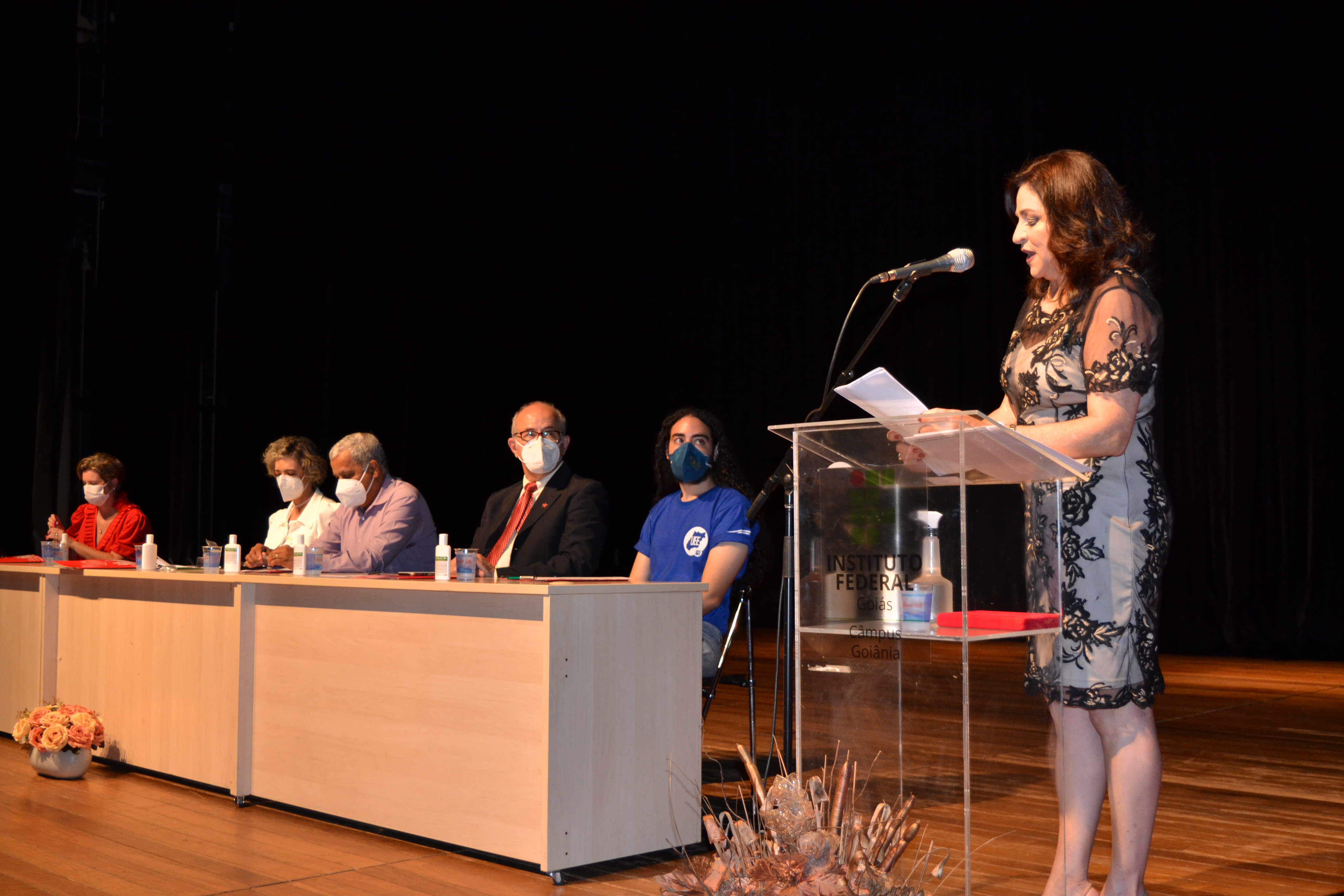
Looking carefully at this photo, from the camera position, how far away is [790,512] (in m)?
2.90

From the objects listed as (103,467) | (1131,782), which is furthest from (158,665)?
(1131,782)

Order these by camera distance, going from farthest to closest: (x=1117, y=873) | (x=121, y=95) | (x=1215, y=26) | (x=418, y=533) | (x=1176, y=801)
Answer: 1. (x=121, y=95)
2. (x=1215, y=26)
3. (x=418, y=533)
4. (x=1176, y=801)
5. (x=1117, y=873)

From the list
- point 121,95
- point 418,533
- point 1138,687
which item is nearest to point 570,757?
point 1138,687

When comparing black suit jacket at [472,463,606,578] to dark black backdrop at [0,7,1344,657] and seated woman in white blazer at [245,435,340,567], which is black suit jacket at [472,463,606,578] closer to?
seated woman in white blazer at [245,435,340,567]

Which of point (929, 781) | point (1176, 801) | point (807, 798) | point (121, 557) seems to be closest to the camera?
point (807, 798)

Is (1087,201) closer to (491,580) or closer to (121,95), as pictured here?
(491,580)

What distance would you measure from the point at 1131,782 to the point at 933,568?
53 centimetres

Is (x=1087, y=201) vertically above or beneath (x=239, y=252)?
beneath

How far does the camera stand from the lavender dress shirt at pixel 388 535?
4219mm

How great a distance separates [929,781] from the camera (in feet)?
6.03

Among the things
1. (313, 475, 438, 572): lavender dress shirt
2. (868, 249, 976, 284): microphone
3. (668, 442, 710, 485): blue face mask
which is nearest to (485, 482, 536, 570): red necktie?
(313, 475, 438, 572): lavender dress shirt

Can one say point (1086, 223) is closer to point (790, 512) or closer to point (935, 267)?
point (935, 267)

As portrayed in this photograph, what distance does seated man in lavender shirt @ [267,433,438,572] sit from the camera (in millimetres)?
4234

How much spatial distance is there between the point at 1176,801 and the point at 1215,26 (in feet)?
19.1
